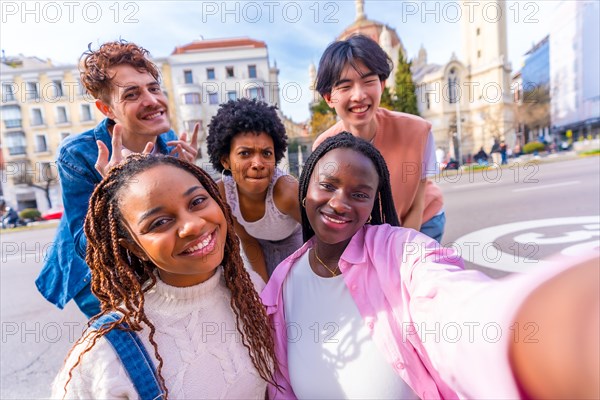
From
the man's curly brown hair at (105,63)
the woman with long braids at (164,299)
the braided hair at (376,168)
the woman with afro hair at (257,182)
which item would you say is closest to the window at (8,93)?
the man's curly brown hair at (105,63)

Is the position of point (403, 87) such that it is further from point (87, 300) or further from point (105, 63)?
point (87, 300)

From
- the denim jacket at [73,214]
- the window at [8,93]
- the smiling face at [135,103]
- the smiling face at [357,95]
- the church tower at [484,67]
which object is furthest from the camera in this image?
the church tower at [484,67]

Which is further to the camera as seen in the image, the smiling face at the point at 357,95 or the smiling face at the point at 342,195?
the smiling face at the point at 357,95

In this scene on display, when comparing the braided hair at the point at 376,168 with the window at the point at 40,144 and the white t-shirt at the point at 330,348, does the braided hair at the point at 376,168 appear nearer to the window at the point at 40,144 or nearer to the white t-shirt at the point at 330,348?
the white t-shirt at the point at 330,348

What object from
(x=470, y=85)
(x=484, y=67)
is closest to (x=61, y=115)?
(x=470, y=85)

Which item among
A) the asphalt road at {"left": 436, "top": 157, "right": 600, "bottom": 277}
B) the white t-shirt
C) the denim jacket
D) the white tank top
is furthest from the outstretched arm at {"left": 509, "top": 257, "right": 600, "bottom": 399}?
the asphalt road at {"left": 436, "top": 157, "right": 600, "bottom": 277}

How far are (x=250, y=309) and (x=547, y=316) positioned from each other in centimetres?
107

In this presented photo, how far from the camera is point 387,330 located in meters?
1.21

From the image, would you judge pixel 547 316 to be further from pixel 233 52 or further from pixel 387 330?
pixel 233 52

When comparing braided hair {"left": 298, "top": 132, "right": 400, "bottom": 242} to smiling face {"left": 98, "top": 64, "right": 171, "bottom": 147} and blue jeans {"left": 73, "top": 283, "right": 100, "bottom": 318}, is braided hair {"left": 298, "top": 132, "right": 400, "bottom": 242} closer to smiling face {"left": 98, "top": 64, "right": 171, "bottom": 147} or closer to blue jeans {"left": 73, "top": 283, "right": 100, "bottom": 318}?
smiling face {"left": 98, "top": 64, "right": 171, "bottom": 147}

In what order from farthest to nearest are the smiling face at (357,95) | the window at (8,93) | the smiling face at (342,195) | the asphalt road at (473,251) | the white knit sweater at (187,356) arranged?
the window at (8,93)
the asphalt road at (473,251)
the smiling face at (357,95)
the smiling face at (342,195)
the white knit sweater at (187,356)

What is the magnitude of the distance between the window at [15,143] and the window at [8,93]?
323 centimetres

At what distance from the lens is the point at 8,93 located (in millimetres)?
29344

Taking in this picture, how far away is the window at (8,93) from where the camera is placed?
28.5 meters
